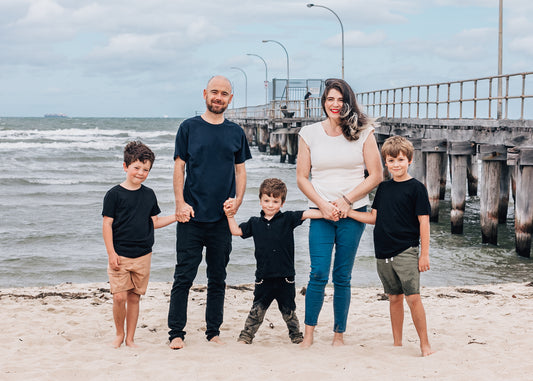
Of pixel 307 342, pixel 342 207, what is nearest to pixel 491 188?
pixel 307 342

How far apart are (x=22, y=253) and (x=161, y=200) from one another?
832 centimetres

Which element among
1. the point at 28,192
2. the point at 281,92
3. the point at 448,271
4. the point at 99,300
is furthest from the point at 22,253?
the point at 281,92

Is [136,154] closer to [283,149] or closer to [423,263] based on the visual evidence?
[423,263]

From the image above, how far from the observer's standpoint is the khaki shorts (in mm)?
4574

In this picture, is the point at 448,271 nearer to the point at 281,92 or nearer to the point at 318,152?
the point at 318,152

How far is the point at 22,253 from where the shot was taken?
35.1 feet

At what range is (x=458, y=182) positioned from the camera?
44.5 feet

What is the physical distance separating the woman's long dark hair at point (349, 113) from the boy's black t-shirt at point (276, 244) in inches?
26.6

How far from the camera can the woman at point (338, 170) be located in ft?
14.7

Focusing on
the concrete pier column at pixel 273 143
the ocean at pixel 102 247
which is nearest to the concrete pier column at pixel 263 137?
the concrete pier column at pixel 273 143

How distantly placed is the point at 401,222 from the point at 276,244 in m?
0.88

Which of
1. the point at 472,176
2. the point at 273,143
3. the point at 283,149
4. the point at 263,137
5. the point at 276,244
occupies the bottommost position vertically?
the point at 276,244

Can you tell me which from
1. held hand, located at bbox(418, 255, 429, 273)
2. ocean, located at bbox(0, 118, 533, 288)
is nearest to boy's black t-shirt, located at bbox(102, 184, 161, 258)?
held hand, located at bbox(418, 255, 429, 273)

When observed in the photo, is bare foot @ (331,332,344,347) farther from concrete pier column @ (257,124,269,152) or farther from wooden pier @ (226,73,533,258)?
→ concrete pier column @ (257,124,269,152)
